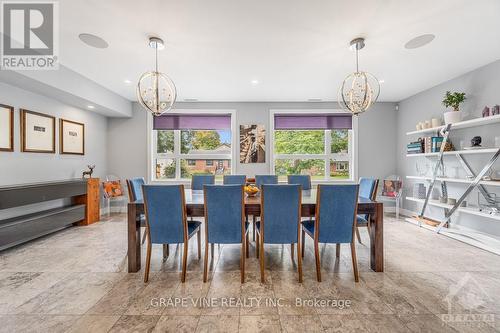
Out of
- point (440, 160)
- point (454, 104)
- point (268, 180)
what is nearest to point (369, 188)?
point (268, 180)

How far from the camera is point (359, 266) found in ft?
8.09

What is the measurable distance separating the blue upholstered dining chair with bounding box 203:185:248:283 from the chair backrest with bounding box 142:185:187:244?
25cm

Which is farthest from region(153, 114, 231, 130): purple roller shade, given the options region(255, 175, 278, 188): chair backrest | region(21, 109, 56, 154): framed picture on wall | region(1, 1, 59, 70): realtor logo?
region(1, 1, 59, 70): realtor logo

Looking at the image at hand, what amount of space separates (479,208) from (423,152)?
4.25 ft

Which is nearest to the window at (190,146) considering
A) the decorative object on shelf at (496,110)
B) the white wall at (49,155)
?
the white wall at (49,155)

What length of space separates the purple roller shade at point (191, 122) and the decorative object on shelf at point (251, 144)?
1.48ft

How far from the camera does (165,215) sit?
7.06 feet

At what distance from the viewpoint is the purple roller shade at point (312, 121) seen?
5.14 meters

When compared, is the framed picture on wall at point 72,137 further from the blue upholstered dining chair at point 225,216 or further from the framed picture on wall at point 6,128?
the blue upholstered dining chair at point 225,216

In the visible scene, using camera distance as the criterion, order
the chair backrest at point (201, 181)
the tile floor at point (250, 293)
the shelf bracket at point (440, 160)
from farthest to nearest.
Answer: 1. the chair backrest at point (201, 181)
2. the shelf bracket at point (440, 160)
3. the tile floor at point (250, 293)

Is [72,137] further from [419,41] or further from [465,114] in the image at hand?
[465,114]

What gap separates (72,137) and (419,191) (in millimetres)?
6739

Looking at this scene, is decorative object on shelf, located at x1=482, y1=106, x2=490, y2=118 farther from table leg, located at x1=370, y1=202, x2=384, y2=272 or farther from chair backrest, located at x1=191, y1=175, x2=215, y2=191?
chair backrest, located at x1=191, y1=175, x2=215, y2=191

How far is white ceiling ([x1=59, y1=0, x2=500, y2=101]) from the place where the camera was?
2.05 meters
